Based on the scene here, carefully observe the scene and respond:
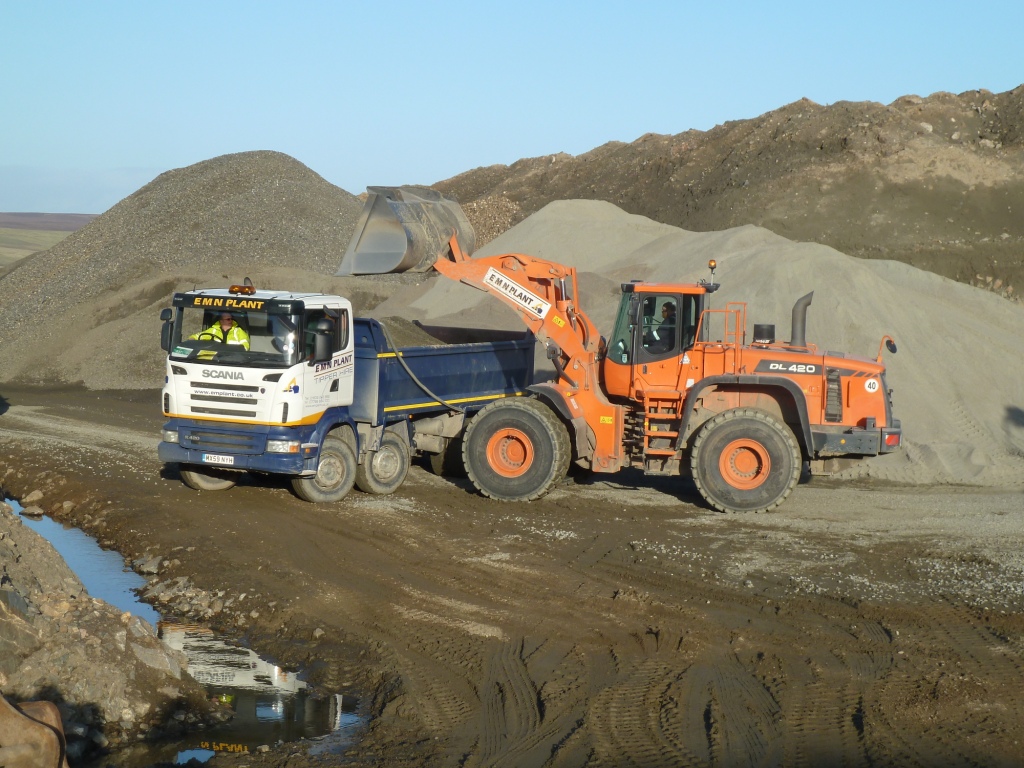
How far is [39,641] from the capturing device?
7.02 m

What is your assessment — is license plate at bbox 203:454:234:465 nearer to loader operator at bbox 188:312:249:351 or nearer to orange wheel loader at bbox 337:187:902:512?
loader operator at bbox 188:312:249:351

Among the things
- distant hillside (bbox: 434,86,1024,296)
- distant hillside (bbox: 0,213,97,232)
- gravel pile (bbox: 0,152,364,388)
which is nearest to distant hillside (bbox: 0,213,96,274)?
distant hillside (bbox: 0,213,97,232)

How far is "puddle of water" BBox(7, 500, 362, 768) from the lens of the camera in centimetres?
670

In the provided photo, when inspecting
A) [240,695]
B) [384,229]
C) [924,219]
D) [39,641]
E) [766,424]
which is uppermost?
[924,219]

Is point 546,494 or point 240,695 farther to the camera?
point 546,494

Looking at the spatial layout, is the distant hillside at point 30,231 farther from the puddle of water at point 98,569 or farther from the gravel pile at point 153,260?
the puddle of water at point 98,569

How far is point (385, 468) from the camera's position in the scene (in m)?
13.8

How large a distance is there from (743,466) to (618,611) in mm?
4246

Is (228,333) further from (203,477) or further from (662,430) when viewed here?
(662,430)

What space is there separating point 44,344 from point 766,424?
70.5 ft

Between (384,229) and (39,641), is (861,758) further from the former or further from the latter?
(384,229)

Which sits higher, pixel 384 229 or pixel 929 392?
pixel 384 229

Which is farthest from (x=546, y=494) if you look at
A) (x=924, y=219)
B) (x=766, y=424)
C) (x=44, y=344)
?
(x=924, y=219)

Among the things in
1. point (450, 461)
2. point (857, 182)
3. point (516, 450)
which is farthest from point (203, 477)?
point (857, 182)
